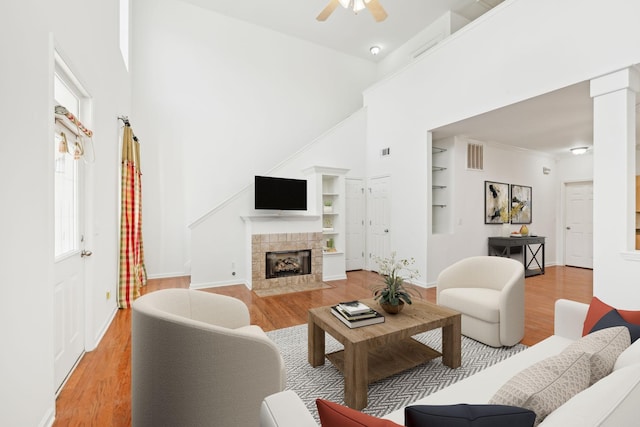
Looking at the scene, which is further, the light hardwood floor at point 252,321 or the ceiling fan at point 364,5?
the ceiling fan at point 364,5

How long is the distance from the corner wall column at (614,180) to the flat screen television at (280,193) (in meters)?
4.07

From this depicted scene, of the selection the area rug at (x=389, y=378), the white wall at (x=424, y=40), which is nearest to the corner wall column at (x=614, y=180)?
the area rug at (x=389, y=378)

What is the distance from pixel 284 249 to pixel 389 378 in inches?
125

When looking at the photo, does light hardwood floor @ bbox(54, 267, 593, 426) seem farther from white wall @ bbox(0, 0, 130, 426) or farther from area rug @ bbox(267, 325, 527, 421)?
area rug @ bbox(267, 325, 527, 421)

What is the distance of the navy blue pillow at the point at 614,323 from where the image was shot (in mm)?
1294

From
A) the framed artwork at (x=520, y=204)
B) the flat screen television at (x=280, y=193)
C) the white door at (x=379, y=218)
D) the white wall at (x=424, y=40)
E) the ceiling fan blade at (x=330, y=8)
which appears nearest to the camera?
the ceiling fan blade at (x=330, y=8)

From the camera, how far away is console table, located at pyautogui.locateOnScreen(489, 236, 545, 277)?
5.47m

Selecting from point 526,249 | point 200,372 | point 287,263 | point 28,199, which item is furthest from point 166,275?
point 526,249

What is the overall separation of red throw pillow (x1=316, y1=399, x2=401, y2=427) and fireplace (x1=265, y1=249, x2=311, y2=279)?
4.32m

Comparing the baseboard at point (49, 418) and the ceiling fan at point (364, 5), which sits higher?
the ceiling fan at point (364, 5)

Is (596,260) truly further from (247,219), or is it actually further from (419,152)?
(247,219)

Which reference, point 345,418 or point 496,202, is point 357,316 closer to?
point 345,418

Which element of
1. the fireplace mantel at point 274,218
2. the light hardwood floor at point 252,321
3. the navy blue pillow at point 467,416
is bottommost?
the light hardwood floor at point 252,321

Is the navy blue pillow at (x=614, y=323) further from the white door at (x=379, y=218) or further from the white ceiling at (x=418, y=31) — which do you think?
the white door at (x=379, y=218)
